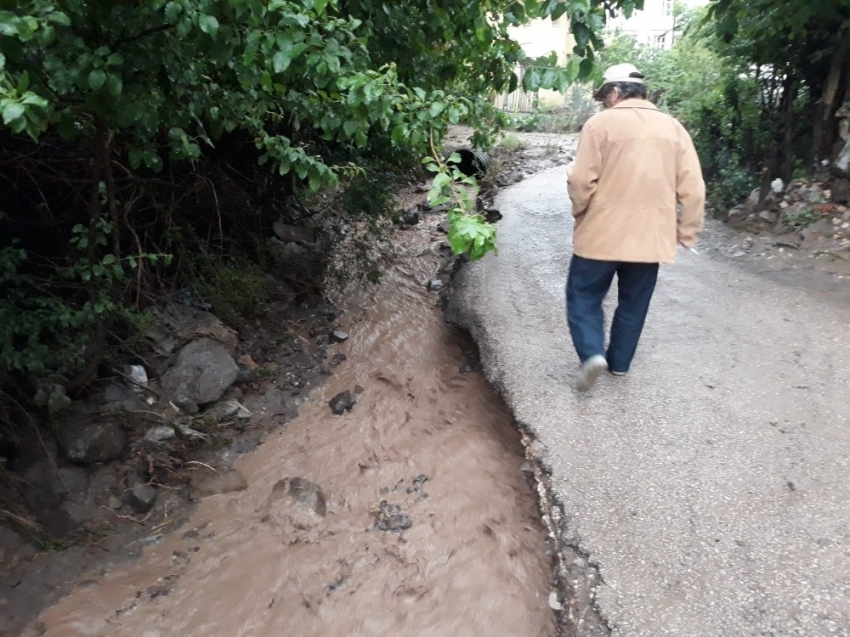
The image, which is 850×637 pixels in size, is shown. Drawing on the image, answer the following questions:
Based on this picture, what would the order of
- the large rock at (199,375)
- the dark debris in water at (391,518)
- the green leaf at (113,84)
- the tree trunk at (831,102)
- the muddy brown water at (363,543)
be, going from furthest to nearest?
the tree trunk at (831,102) < the large rock at (199,375) < the dark debris in water at (391,518) < the muddy brown water at (363,543) < the green leaf at (113,84)

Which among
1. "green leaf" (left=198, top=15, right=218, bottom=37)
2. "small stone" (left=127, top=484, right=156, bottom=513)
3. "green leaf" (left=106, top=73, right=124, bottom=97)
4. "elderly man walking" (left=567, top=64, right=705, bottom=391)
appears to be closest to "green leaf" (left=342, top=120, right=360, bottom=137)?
"green leaf" (left=198, top=15, right=218, bottom=37)

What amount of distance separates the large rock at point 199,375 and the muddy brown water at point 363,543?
49 centimetres

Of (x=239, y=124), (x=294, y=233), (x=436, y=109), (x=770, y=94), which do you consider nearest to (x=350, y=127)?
(x=436, y=109)

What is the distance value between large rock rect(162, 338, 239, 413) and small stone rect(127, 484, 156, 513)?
2.04 ft

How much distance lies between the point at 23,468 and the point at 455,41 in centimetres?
374

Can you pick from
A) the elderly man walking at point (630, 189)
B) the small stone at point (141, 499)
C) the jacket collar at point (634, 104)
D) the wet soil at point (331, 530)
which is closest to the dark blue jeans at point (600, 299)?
the elderly man walking at point (630, 189)

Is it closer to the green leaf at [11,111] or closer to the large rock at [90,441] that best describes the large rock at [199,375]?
the large rock at [90,441]

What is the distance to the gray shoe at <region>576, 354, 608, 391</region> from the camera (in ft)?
10.5

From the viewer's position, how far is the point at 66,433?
3.36 m

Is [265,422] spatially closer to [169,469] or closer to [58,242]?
[169,469]

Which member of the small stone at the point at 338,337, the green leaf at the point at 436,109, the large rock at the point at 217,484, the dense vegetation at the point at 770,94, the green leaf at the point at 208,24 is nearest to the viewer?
the green leaf at the point at 208,24

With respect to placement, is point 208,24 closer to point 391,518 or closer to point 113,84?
point 113,84

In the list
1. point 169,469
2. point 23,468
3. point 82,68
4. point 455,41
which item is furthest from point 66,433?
point 455,41

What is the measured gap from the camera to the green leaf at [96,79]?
6.57 feet
